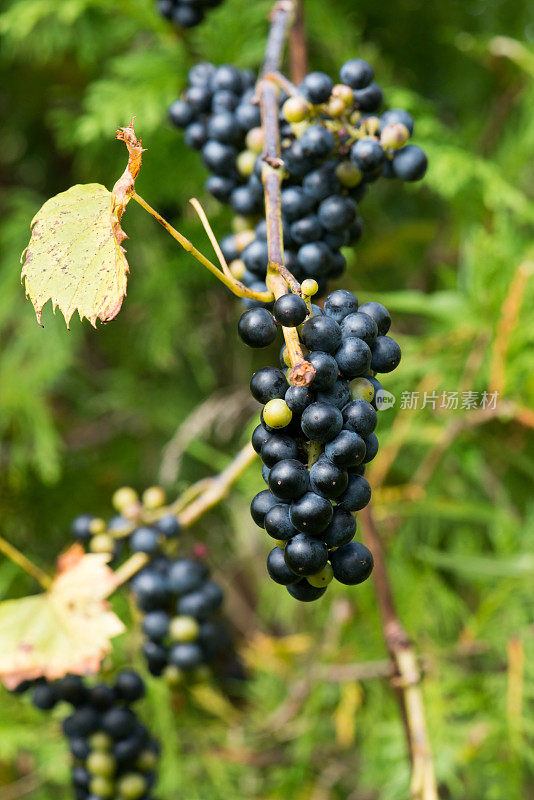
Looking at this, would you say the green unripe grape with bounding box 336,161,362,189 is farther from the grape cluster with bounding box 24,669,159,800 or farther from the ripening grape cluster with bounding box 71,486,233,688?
the grape cluster with bounding box 24,669,159,800

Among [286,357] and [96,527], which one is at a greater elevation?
[286,357]

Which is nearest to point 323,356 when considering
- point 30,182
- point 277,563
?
point 277,563

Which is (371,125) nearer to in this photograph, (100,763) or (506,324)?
(506,324)

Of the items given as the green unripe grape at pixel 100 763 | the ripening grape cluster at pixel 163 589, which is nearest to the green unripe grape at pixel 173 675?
the ripening grape cluster at pixel 163 589

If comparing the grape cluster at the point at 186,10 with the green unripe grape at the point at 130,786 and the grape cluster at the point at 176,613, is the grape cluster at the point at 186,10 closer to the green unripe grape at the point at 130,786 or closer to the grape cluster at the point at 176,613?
the grape cluster at the point at 176,613

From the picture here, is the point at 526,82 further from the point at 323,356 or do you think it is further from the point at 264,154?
the point at 323,356

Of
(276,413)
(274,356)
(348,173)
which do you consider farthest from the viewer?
(274,356)

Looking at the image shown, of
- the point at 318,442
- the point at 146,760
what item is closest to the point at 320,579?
the point at 318,442
